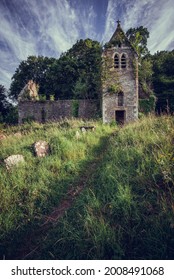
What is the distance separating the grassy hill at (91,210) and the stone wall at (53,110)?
52.4ft

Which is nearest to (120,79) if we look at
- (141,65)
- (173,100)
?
(141,65)

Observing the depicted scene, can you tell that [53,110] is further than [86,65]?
No

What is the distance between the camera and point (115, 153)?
457 centimetres

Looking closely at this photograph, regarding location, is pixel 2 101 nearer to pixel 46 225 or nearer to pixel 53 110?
pixel 53 110

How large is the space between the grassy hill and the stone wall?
16.0 metres

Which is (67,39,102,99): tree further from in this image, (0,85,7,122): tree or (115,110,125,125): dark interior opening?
(0,85,7,122): tree

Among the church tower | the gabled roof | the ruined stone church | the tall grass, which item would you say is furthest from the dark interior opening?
the tall grass

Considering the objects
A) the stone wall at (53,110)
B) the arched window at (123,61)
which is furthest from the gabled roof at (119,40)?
the stone wall at (53,110)

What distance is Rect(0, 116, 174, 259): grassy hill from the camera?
2057mm

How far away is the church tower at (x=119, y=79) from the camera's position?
17.5 metres

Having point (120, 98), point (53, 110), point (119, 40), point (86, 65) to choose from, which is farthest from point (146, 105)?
point (86, 65)

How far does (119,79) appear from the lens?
58.1ft

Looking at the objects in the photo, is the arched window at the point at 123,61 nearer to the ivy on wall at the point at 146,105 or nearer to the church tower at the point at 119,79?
the church tower at the point at 119,79

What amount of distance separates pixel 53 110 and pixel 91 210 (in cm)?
1994
